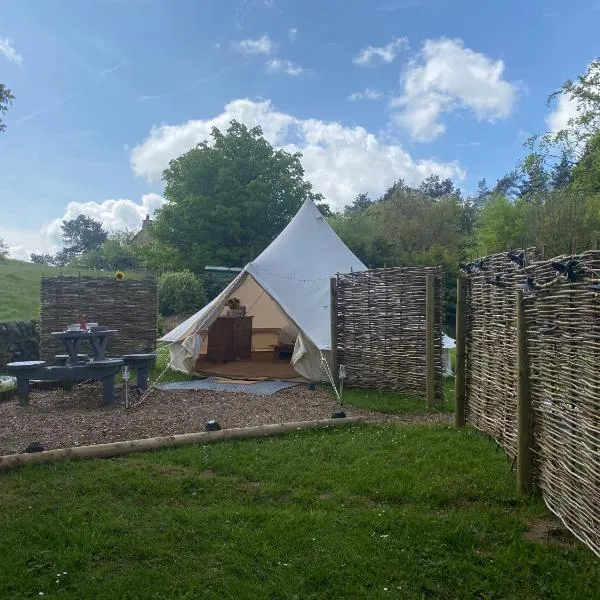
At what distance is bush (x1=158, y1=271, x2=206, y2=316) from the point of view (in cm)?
1697

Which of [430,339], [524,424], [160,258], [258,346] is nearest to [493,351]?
[524,424]

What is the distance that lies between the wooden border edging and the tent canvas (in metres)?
2.88

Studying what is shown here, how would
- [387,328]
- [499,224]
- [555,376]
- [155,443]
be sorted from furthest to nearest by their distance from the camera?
[499,224] < [387,328] < [155,443] < [555,376]

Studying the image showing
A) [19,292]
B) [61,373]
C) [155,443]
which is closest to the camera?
[155,443]

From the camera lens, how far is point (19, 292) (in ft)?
59.2

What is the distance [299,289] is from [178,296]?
7.94 m

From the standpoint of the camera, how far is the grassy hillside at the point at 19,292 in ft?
46.2

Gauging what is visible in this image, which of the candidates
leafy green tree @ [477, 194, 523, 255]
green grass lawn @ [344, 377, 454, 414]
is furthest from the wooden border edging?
leafy green tree @ [477, 194, 523, 255]

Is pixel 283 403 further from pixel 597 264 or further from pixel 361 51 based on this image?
pixel 361 51

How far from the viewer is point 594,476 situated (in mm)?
2998

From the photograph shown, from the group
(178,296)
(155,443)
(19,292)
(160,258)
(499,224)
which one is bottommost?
(155,443)

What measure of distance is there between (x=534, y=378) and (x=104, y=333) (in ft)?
19.0

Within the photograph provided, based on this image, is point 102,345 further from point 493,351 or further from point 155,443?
point 493,351

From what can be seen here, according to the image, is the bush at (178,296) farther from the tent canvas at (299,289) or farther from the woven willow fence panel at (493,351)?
the woven willow fence panel at (493,351)
